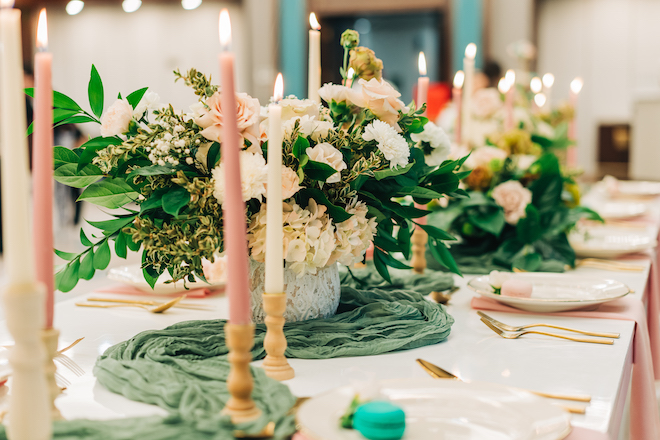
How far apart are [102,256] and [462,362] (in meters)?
0.50

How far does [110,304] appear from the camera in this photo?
1138 millimetres

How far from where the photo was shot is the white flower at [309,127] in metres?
0.86

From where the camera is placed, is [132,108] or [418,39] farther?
[418,39]

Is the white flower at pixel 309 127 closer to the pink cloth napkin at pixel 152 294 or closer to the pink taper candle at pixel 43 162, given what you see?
the pink taper candle at pixel 43 162

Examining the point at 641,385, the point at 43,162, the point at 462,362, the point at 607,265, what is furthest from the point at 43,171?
the point at 607,265

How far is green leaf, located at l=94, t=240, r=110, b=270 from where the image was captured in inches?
35.2

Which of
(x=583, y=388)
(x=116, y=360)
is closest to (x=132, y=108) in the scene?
(x=116, y=360)

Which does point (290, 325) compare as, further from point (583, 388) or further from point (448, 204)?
point (448, 204)

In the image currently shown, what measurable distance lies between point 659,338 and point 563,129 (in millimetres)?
953

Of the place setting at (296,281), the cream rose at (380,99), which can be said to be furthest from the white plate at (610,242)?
the cream rose at (380,99)

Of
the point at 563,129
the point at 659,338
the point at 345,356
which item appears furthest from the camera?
the point at 563,129

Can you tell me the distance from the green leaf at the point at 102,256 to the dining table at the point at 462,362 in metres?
0.11

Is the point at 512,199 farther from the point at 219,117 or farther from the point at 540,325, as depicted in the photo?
the point at 219,117

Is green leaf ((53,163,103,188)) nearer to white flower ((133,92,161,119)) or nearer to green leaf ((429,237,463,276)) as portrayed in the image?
white flower ((133,92,161,119))
